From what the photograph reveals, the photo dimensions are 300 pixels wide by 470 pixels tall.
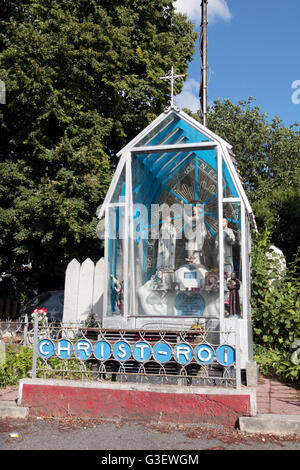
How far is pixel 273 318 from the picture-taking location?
366 inches

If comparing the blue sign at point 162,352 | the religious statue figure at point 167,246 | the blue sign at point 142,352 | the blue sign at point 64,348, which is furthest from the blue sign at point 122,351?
the religious statue figure at point 167,246

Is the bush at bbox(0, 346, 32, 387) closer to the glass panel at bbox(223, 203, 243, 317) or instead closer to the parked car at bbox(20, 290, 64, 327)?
the glass panel at bbox(223, 203, 243, 317)

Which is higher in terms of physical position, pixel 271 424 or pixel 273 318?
pixel 273 318

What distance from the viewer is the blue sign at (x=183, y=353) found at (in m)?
5.95

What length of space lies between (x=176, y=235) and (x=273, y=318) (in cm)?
280

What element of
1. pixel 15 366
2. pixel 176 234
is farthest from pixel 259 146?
pixel 15 366

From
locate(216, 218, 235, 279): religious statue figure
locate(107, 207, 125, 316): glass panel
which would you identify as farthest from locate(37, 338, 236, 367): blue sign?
locate(216, 218, 235, 279): religious statue figure

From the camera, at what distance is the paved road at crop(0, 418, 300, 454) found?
4840 mm

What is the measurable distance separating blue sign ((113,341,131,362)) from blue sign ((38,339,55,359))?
87 centimetres

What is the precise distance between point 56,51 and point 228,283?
32.9 ft

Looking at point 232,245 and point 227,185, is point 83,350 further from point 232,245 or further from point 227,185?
point 227,185

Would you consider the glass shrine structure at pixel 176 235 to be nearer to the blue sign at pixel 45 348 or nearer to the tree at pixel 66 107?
the blue sign at pixel 45 348

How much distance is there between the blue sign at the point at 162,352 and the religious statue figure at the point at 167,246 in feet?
14.3
